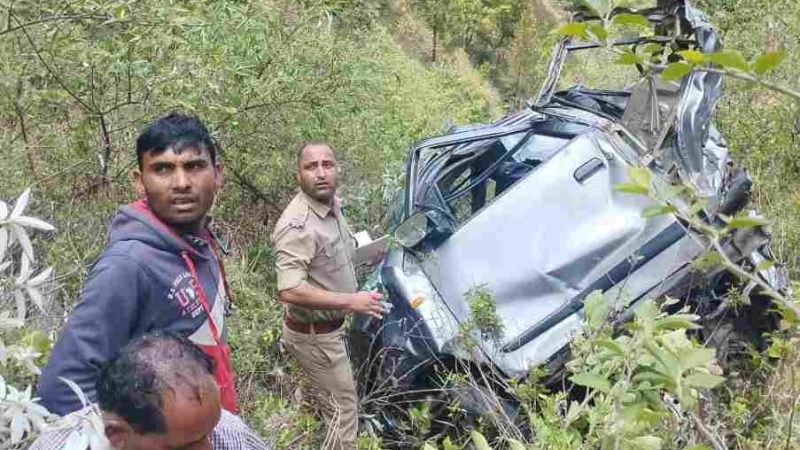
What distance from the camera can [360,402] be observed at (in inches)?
167

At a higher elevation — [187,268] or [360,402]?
[187,268]

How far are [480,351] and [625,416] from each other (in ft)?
6.50

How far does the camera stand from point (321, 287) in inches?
157

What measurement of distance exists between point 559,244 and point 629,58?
2.72m

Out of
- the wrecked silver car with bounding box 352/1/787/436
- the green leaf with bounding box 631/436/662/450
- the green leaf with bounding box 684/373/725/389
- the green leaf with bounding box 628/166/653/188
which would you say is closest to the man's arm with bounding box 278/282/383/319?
the wrecked silver car with bounding box 352/1/787/436

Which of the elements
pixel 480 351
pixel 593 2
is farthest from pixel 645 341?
pixel 480 351

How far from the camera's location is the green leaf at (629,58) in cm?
140

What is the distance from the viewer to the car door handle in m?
4.21

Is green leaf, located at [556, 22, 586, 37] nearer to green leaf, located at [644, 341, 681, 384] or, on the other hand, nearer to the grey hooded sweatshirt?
green leaf, located at [644, 341, 681, 384]

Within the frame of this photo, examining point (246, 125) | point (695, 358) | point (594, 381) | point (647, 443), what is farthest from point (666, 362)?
point (246, 125)

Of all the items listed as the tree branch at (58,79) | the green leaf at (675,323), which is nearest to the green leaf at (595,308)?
the green leaf at (675,323)

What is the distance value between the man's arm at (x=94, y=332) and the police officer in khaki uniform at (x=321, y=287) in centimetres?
175

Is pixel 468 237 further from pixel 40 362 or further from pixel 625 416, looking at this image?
pixel 625 416

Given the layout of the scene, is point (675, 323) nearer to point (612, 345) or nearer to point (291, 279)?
point (612, 345)
